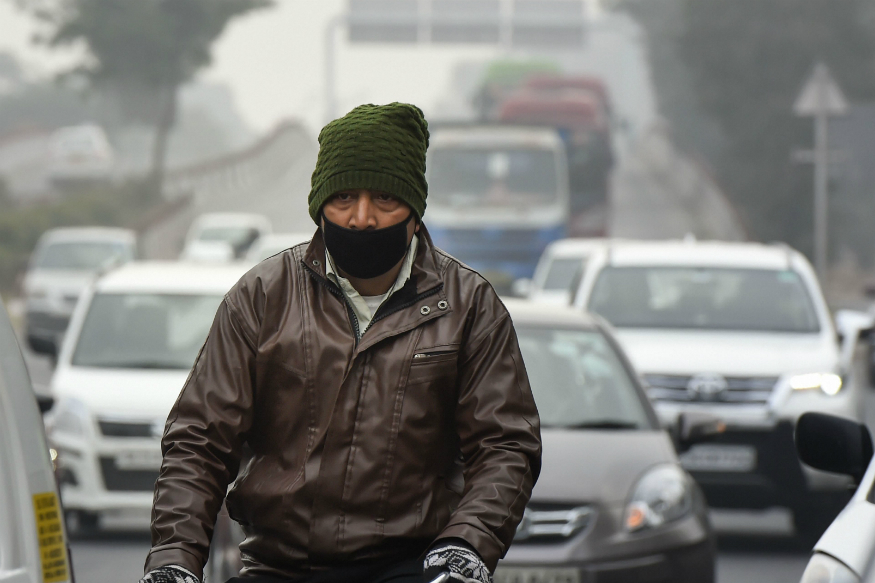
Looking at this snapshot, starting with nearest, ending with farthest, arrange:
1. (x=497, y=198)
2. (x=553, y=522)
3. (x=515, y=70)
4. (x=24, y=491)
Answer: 1. (x=24, y=491)
2. (x=553, y=522)
3. (x=497, y=198)
4. (x=515, y=70)

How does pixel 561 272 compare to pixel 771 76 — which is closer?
pixel 561 272

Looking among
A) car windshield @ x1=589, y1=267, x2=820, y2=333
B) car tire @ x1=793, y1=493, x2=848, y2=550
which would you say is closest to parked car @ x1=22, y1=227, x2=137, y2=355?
car windshield @ x1=589, y1=267, x2=820, y2=333

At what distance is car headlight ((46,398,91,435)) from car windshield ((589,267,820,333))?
3.50 metres

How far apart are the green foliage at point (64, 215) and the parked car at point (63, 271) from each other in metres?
20.0

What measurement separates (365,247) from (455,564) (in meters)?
0.65

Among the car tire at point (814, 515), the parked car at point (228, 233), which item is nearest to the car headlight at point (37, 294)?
the parked car at point (228, 233)

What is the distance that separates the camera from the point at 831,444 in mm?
4145

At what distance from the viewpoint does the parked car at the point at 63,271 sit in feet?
90.1

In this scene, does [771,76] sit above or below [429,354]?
below

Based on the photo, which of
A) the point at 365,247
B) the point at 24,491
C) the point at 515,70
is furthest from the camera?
the point at 515,70

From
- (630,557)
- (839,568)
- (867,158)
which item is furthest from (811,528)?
(867,158)

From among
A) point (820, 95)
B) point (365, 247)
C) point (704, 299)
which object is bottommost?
point (820, 95)

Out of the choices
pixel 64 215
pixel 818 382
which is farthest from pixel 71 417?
pixel 64 215

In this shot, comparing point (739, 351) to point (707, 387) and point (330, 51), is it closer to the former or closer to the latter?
point (707, 387)
